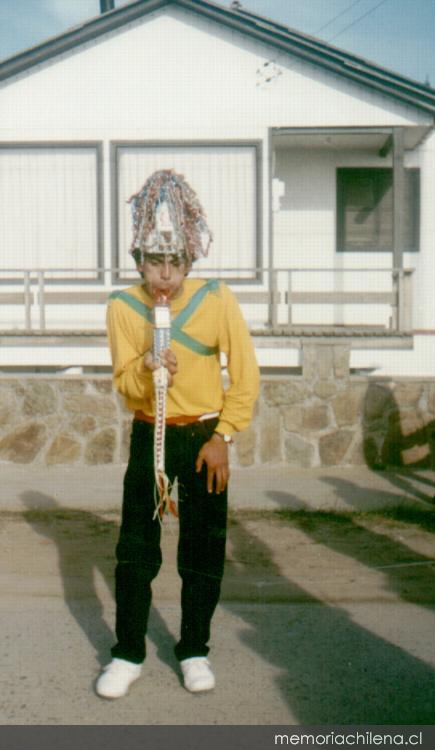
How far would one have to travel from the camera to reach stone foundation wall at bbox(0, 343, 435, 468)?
32.7 ft

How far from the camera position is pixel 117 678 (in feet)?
13.1

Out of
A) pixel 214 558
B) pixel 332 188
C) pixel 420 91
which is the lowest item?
pixel 214 558

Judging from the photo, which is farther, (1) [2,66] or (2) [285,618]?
(1) [2,66]

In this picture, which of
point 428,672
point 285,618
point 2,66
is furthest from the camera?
point 2,66

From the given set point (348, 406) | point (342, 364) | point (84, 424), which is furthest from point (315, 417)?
point (84, 424)

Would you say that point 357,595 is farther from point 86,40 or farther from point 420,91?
point 86,40

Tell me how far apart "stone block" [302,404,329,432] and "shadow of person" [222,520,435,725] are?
4211 mm

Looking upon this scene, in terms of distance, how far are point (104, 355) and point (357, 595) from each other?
627 centimetres

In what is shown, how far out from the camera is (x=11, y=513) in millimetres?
7969

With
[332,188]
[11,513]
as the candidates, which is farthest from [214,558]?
[332,188]

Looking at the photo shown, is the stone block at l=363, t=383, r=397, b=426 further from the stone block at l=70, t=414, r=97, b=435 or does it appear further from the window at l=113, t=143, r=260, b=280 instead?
the window at l=113, t=143, r=260, b=280

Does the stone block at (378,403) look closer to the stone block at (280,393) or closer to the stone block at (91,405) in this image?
the stone block at (280,393)

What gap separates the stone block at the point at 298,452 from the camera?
10.0m

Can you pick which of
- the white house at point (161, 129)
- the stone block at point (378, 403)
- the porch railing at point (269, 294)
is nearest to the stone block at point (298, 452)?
the stone block at point (378, 403)
